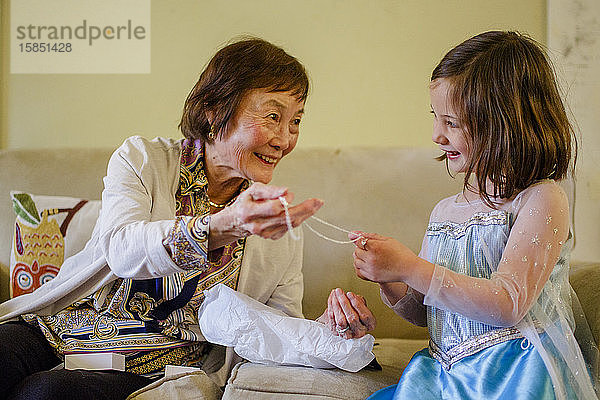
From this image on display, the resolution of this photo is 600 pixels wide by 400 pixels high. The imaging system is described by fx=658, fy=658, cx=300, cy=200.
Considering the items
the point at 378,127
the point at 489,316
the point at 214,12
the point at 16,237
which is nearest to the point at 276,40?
the point at 214,12

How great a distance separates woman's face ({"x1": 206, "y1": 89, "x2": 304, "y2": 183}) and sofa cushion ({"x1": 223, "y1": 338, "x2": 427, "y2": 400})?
449 mm

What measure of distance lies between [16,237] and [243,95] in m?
0.84

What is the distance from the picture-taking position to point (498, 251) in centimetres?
124

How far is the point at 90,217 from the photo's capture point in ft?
6.15

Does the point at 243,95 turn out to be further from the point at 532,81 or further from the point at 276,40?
the point at 276,40

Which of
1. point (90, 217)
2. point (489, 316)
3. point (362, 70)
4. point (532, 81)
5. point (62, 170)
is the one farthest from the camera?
point (362, 70)

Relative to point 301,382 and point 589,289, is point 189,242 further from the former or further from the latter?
point 589,289

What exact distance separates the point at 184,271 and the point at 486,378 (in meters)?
0.64

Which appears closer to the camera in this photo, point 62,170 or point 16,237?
point 16,237

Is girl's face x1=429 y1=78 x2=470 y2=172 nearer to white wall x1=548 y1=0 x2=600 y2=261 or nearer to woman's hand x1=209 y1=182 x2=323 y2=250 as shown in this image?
woman's hand x1=209 y1=182 x2=323 y2=250

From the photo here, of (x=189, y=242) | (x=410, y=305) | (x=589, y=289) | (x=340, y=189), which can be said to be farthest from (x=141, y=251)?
(x=589, y=289)

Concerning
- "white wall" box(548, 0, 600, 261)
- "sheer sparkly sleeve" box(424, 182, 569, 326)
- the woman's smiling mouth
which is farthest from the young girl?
"white wall" box(548, 0, 600, 261)

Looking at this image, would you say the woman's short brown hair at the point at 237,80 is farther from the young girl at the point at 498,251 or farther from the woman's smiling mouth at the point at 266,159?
the young girl at the point at 498,251

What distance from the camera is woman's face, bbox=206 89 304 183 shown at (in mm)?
1498
